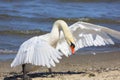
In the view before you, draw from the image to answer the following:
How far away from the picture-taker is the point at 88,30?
31.8ft

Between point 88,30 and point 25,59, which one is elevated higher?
point 88,30

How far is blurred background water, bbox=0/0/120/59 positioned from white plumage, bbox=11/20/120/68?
2632 millimetres

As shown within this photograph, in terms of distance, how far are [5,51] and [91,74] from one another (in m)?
3.59


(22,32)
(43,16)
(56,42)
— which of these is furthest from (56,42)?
(43,16)

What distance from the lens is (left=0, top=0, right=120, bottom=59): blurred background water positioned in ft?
45.3

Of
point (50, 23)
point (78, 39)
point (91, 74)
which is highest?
point (50, 23)

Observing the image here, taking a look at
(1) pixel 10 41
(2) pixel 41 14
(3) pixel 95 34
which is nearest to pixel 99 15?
(2) pixel 41 14

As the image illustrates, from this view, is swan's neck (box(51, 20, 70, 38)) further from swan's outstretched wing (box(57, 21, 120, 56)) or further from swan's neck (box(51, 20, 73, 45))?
swan's outstretched wing (box(57, 21, 120, 56))

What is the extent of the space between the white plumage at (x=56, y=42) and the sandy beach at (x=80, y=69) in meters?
0.49

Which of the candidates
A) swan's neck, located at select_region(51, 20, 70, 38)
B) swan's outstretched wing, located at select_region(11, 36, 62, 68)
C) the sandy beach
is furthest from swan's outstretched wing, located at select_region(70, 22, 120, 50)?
swan's outstretched wing, located at select_region(11, 36, 62, 68)

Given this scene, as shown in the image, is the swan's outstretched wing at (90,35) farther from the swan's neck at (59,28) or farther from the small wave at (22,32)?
the small wave at (22,32)

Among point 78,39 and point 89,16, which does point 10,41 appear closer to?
point 78,39

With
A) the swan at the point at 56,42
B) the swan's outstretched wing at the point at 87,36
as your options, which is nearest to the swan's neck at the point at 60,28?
the swan at the point at 56,42

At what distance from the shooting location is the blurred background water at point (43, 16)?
45.3 feet
